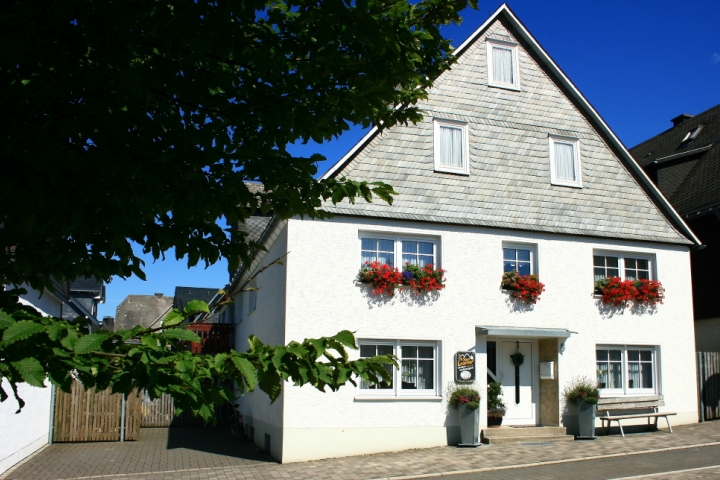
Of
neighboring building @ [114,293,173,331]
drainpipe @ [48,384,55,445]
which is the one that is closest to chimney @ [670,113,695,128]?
drainpipe @ [48,384,55,445]

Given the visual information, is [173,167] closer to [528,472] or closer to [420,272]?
[528,472]

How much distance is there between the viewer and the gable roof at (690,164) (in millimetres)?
20203

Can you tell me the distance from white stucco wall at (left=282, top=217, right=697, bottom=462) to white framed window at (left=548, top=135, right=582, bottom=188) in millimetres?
1491

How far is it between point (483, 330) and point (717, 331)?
8367mm

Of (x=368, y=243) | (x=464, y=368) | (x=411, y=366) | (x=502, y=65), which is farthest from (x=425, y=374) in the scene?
(x=502, y=65)

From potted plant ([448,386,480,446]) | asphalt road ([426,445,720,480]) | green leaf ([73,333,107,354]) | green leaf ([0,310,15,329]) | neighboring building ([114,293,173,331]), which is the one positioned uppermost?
neighboring building ([114,293,173,331])

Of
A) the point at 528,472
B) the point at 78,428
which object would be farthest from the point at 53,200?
the point at 78,428

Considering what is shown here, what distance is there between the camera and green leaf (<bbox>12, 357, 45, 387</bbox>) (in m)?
2.50

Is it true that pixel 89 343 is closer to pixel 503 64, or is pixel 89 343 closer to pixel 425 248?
pixel 425 248

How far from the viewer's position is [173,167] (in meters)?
3.71

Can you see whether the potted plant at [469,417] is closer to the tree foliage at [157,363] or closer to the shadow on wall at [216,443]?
the shadow on wall at [216,443]

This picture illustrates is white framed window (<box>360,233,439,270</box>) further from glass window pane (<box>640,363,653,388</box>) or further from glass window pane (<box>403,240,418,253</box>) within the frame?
glass window pane (<box>640,363,653,388</box>)

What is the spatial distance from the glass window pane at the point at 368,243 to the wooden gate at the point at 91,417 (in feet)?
23.7

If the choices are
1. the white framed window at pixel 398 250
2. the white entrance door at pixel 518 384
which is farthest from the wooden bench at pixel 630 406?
the white framed window at pixel 398 250
